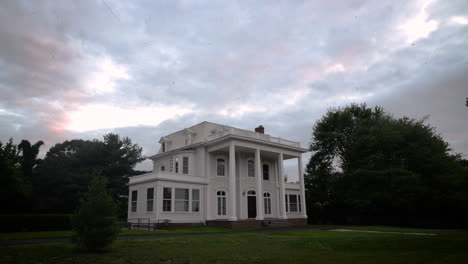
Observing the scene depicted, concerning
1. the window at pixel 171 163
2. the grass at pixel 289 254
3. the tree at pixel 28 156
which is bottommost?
the grass at pixel 289 254

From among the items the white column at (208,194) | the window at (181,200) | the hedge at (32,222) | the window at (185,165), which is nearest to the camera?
the hedge at (32,222)

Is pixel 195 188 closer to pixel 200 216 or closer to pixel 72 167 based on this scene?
pixel 200 216

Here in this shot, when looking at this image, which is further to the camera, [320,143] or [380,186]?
[320,143]

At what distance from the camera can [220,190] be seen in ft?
95.8

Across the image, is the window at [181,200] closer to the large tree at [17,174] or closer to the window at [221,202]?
the window at [221,202]

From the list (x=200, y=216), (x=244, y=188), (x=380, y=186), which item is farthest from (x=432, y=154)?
(x=200, y=216)

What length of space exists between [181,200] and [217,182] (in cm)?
379

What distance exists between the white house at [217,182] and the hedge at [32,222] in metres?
5.44

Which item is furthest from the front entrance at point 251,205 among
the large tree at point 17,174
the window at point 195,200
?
the large tree at point 17,174

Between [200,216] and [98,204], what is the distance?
57.5ft

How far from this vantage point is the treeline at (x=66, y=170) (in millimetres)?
38562

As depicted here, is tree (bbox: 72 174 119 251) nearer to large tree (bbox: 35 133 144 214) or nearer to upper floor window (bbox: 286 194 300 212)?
upper floor window (bbox: 286 194 300 212)

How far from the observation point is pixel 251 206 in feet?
99.7

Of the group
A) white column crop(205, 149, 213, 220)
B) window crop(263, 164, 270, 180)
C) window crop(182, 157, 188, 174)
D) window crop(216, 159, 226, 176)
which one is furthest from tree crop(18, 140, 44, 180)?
window crop(263, 164, 270, 180)
